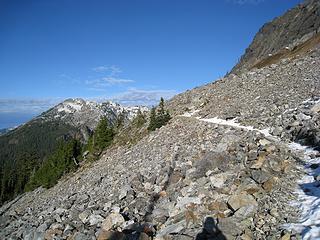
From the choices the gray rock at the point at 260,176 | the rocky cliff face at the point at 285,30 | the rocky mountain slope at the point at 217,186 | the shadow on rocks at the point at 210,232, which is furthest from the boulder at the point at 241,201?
the rocky cliff face at the point at 285,30

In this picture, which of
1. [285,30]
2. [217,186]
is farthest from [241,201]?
[285,30]

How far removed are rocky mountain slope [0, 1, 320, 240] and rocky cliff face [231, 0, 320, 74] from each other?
4173 inches

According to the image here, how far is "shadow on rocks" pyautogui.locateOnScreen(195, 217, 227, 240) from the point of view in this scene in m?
14.2

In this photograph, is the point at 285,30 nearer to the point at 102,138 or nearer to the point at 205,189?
the point at 102,138

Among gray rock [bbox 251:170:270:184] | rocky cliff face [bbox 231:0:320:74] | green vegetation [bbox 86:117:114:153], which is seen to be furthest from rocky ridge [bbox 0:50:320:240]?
rocky cliff face [bbox 231:0:320:74]

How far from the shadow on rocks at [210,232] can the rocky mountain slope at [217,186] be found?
0.05 meters

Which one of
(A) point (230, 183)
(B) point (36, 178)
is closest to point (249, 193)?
(A) point (230, 183)

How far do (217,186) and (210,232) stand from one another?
4657mm

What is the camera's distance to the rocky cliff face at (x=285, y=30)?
144250mm

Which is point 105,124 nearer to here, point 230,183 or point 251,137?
point 251,137

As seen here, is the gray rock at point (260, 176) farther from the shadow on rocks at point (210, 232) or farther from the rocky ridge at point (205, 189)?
the shadow on rocks at point (210, 232)

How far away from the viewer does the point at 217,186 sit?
62.8ft

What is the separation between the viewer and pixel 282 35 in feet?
553

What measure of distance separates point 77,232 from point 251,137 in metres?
14.4
